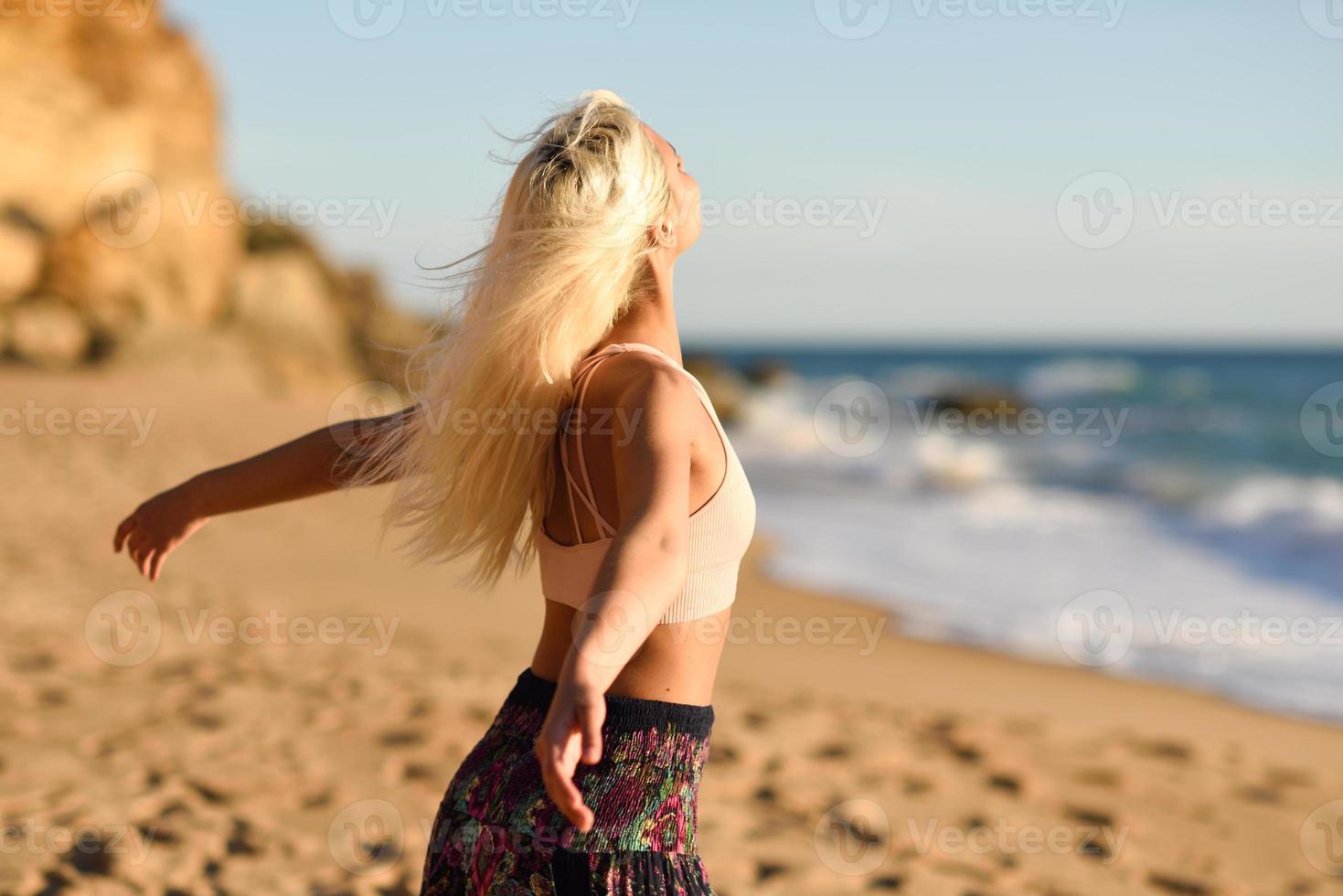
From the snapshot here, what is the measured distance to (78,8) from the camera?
60.6 feet

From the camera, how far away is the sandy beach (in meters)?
3.43

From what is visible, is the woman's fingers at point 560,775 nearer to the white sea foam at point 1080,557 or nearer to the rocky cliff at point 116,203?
the white sea foam at point 1080,557

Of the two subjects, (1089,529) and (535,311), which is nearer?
(535,311)

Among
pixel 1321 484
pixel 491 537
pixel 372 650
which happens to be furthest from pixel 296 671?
pixel 1321 484

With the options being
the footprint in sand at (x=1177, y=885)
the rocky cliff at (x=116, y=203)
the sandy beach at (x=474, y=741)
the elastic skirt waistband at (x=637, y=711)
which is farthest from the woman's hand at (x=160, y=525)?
the rocky cliff at (x=116, y=203)

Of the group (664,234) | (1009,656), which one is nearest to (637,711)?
(664,234)

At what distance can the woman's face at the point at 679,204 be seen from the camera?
1.82m

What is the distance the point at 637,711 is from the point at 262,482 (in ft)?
2.51

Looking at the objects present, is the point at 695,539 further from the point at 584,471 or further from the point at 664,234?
the point at 664,234

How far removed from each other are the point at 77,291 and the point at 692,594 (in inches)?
764

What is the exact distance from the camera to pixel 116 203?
1831 cm

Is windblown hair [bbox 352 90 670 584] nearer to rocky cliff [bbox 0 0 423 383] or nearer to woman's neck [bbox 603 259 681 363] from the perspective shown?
woman's neck [bbox 603 259 681 363]

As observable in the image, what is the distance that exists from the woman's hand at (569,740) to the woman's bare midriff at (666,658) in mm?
363

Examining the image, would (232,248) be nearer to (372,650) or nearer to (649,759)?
(372,650)
